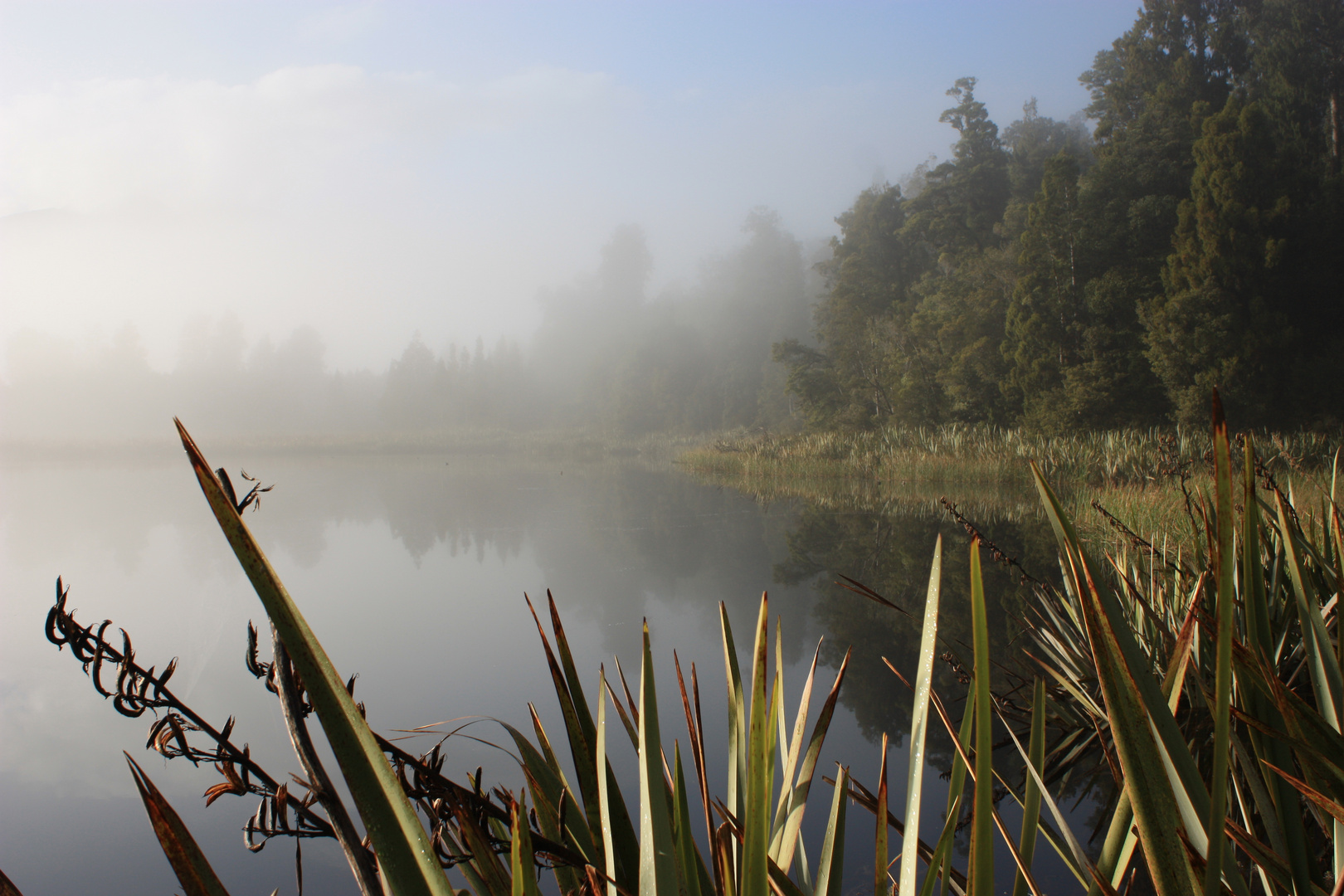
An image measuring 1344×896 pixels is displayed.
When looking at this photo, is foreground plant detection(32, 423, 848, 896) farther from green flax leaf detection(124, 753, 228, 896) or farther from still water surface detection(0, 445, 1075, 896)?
still water surface detection(0, 445, 1075, 896)

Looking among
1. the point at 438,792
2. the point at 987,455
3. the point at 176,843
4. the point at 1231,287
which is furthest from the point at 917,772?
the point at 1231,287

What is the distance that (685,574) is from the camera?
711cm

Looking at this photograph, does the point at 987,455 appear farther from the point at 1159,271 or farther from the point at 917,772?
the point at 917,772

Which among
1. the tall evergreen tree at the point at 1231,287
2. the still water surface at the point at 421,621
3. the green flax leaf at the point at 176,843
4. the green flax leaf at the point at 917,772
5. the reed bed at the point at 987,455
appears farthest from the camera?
the tall evergreen tree at the point at 1231,287

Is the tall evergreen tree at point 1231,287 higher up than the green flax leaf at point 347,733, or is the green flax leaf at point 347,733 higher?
the tall evergreen tree at point 1231,287

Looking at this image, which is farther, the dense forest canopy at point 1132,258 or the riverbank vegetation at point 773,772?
the dense forest canopy at point 1132,258

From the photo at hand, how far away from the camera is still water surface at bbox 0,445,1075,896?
2850mm

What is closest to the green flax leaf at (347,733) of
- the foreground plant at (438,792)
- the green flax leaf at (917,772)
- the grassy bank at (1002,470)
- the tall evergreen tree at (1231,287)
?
the foreground plant at (438,792)

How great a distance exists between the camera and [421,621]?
222 inches

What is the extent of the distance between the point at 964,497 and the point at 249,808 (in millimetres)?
10096

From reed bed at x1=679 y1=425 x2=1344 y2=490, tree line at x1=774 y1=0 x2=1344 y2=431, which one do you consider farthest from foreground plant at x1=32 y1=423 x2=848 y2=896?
tree line at x1=774 y1=0 x2=1344 y2=431

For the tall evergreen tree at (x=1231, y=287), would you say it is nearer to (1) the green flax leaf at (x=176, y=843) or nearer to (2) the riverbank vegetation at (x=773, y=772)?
(2) the riverbank vegetation at (x=773, y=772)

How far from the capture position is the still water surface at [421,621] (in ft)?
9.35

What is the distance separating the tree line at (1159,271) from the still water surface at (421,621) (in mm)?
6821
